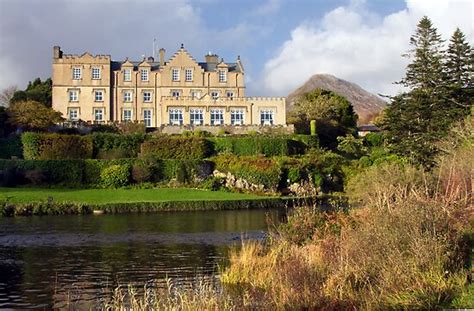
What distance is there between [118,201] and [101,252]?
851 inches

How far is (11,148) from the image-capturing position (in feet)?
195

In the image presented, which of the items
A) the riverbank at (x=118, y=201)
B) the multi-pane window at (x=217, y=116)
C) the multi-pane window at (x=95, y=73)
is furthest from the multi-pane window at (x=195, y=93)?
the riverbank at (x=118, y=201)

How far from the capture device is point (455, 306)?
1025cm

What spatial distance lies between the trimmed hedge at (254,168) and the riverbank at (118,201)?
3.24 meters

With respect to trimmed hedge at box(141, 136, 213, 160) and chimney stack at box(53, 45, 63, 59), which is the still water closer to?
trimmed hedge at box(141, 136, 213, 160)

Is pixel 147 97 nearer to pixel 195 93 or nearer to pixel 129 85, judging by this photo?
pixel 129 85

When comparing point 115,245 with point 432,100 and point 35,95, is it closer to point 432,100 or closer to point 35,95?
point 432,100

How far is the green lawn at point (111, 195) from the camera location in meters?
44.0

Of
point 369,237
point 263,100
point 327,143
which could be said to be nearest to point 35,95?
point 263,100

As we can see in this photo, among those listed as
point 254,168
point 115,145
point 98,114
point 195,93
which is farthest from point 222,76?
point 254,168

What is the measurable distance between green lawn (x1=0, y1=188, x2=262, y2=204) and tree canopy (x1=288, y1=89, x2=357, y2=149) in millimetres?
22174

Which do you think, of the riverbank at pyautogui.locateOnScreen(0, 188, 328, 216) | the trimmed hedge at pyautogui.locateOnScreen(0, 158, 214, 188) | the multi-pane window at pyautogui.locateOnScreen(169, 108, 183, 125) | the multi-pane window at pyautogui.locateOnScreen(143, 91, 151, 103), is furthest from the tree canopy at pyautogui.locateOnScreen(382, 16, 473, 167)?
the multi-pane window at pyautogui.locateOnScreen(143, 91, 151, 103)

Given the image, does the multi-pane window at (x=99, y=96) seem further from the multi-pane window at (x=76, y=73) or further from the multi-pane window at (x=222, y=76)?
the multi-pane window at (x=222, y=76)

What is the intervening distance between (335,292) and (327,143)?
59.6 m
